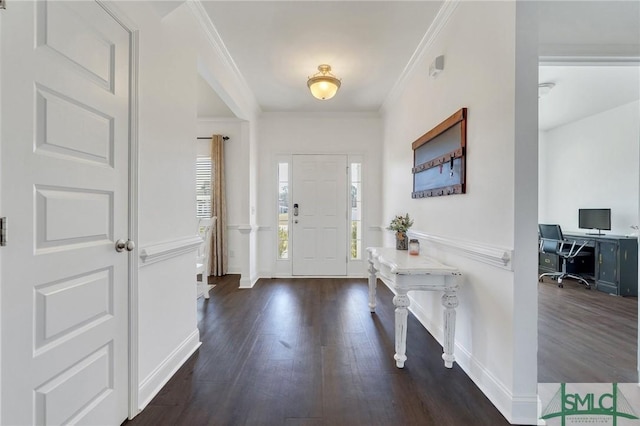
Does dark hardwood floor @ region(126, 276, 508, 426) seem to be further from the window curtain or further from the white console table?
the window curtain

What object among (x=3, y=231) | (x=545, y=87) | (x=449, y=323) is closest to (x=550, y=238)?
(x=545, y=87)

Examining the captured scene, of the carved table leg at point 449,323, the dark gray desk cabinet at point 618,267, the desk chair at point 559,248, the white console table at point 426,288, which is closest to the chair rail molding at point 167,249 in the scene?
the white console table at point 426,288

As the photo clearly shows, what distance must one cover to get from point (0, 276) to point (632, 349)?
12.5ft

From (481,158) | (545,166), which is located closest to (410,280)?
(481,158)

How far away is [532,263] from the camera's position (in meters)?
1.47

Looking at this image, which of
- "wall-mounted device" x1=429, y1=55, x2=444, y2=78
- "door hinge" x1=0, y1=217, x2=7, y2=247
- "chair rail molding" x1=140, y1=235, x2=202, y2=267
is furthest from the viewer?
"wall-mounted device" x1=429, y1=55, x2=444, y2=78

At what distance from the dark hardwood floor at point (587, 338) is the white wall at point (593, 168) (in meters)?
1.55

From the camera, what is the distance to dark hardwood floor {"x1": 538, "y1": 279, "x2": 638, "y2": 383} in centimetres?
192

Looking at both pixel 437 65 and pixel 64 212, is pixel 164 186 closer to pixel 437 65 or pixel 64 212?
pixel 64 212

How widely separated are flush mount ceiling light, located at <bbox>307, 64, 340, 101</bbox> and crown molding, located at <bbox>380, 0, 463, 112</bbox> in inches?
31.4

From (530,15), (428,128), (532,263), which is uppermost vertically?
(530,15)

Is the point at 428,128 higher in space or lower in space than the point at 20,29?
higher

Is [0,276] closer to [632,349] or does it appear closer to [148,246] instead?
[148,246]

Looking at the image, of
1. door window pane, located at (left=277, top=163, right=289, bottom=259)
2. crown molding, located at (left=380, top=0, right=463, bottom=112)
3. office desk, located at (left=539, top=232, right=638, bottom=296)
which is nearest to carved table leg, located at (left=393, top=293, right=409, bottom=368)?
crown molding, located at (left=380, top=0, right=463, bottom=112)
